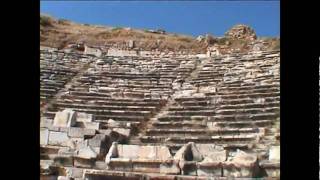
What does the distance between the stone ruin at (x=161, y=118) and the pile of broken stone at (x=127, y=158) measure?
2 cm

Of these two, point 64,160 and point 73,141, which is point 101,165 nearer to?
point 64,160

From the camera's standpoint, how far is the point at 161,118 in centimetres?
1133

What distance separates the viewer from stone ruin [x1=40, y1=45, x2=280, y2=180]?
27.9 feet

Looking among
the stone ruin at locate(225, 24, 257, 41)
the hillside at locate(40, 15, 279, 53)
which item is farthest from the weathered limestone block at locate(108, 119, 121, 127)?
the stone ruin at locate(225, 24, 257, 41)

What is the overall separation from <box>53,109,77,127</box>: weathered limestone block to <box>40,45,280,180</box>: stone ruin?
0.08 ft

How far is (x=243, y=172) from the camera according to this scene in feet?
26.9

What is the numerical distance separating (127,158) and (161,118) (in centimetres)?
250

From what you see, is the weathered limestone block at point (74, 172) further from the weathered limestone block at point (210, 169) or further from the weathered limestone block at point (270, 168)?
the weathered limestone block at point (270, 168)

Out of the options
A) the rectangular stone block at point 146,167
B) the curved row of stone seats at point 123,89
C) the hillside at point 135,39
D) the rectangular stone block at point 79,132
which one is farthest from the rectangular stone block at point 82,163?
the hillside at point 135,39

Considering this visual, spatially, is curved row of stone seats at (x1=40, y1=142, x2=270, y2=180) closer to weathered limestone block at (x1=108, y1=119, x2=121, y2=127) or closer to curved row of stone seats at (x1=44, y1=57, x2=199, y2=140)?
weathered limestone block at (x1=108, y1=119, x2=121, y2=127)

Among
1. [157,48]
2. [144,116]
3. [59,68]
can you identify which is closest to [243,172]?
[144,116]

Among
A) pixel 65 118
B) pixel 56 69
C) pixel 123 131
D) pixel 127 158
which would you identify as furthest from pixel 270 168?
pixel 56 69
